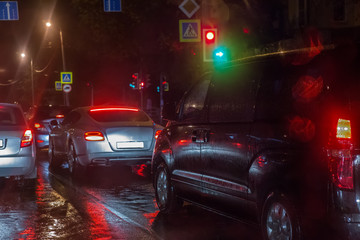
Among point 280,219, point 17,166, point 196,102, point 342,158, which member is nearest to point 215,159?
point 196,102

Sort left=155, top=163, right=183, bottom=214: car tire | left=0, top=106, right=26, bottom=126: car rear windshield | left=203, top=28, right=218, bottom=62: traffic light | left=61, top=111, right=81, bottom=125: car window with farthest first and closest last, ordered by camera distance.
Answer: left=203, top=28, right=218, bottom=62: traffic light
left=61, top=111, right=81, bottom=125: car window
left=0, top=106, right=26, bottom=126: car rear windshield
left=155, top=163, right=183, bottom=214: car tire

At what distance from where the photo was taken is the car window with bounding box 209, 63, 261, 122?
6523 millimetres

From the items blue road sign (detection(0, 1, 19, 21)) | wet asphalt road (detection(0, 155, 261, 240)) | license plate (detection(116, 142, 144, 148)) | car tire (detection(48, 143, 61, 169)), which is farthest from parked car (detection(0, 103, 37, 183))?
blue road sign (detection(0, 1, 19, 21))

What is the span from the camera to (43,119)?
20.7 metres

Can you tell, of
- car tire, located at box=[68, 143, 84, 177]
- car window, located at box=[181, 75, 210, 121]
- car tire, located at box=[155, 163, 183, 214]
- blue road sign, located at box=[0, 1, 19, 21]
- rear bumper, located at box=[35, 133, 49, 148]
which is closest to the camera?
car window, located at box=[181, 75, 210, 121]

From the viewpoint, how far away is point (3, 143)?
11.1m

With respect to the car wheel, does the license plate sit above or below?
above

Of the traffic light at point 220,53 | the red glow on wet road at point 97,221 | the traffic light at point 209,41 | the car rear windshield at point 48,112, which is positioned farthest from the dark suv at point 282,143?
the car rear windshield at point 48,112

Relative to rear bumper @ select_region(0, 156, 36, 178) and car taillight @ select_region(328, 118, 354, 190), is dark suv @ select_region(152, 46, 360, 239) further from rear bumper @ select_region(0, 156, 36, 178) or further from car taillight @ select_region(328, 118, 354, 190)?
A: rear bumper @ select_region(0, 156, 36, 178)

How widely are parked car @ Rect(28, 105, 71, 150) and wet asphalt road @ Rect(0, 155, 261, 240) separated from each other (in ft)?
26.7

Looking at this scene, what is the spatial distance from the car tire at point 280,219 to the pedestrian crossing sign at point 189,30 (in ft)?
40.8

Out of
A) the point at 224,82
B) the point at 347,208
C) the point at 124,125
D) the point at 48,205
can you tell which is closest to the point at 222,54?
the point at 124,125

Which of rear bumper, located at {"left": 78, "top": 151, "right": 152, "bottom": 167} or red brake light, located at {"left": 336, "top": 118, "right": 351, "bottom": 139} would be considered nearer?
red brake light, located at {"left": 336, "top": 118, "right": 351, "bottom": 139}

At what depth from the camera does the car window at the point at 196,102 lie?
7.83m
